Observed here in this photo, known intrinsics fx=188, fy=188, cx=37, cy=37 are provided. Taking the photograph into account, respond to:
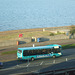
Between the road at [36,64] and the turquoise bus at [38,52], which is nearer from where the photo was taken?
the road at [36,64]

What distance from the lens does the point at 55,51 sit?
3206cm

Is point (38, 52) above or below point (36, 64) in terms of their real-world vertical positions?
above

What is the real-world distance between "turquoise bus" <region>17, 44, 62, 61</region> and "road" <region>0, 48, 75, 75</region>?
77 cm

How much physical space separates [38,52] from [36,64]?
361 cm

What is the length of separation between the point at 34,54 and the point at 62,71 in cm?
1007

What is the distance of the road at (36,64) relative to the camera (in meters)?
23.2

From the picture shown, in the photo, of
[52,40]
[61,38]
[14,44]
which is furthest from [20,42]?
[61,38]

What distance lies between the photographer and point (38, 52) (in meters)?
30.4

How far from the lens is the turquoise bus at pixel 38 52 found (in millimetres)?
29141

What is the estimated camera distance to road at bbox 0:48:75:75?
23188mm

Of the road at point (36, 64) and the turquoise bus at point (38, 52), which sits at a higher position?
the turquoise bus at point (38, 52)

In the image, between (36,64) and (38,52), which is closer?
(36,64)

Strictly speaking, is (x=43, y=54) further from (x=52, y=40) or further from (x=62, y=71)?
(x=52, y=40)

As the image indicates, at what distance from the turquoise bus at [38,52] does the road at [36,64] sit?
769mm
